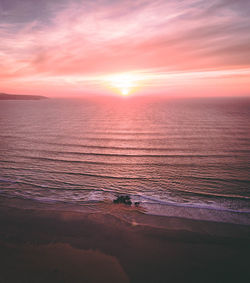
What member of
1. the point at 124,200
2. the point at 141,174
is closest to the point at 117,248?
the point at 124,200

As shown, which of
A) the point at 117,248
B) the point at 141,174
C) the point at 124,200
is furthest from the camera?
the point at 141,174

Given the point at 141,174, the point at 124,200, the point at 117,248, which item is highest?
the point at 141,174

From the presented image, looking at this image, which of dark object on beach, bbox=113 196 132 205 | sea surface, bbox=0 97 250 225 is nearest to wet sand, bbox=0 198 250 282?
dark object on beach, bbox=113 196 132 205

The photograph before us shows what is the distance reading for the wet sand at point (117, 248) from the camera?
286 inches

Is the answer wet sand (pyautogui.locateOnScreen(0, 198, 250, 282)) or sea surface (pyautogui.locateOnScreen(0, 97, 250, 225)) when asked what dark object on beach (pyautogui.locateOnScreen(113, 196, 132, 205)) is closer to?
sea surface (pyautogui.locateOnScreen(0, 97, 250, 225))

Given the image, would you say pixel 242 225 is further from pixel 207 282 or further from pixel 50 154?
pixel 50 154

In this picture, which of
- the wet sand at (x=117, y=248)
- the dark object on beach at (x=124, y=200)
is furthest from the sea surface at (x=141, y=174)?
the wet sand at (x=117, y=248)

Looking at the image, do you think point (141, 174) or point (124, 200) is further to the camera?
point (141, 174)

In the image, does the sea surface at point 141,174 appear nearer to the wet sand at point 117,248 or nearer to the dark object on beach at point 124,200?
the dark object on beach at point 124,200

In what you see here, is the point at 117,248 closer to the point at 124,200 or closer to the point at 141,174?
the point at 124,200

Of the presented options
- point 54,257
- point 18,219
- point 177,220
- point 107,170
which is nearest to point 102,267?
point 54,257

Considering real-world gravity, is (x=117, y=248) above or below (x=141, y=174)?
below

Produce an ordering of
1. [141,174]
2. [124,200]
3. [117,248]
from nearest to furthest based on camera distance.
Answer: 1. [117,248]
2. [124,200]
3. [141,174]

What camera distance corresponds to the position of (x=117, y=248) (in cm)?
853
